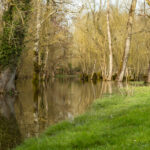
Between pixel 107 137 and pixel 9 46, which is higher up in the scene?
pixel 9 46

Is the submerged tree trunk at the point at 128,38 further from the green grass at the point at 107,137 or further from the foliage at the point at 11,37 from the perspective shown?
the green grass at the point at 107,137

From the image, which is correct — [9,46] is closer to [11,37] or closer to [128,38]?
[11,37]

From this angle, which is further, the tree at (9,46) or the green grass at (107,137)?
the tree at (9,46)

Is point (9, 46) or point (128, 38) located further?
point (128, 38)

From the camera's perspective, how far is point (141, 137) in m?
4.43

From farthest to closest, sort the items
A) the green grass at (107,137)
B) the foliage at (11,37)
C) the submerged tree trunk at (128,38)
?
the submerged tree trunk at (128,38), the foliage at (11,37), the green grass at (107,137)

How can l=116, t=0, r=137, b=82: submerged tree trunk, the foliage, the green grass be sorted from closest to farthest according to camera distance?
the green grass
the foliage
l=116, t=0, r=137, b=82: submerged tree trunk

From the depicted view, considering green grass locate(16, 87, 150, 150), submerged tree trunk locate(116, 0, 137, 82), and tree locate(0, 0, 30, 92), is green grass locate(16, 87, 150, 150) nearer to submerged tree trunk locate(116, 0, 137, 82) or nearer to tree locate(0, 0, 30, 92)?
tree locate(0, 0, 30, 92)

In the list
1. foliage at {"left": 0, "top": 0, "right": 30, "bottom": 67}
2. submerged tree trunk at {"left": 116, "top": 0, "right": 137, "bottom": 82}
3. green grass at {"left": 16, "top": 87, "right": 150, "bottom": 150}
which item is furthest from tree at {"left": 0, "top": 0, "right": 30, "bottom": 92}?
green grass at {"left": 16, "top": 87, "right": 150, "bottom": 150}

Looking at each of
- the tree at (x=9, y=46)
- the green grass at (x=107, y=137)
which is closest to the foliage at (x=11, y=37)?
the tree at (x=9, y=46)

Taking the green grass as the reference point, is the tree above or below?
above

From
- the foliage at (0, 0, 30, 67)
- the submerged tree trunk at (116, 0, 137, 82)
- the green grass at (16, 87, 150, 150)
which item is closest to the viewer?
the green grass at (16, 87, 150, 150)

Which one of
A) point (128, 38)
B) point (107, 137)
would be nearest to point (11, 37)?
point (128, 38)

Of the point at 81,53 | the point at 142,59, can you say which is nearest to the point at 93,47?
the point at 81,53
